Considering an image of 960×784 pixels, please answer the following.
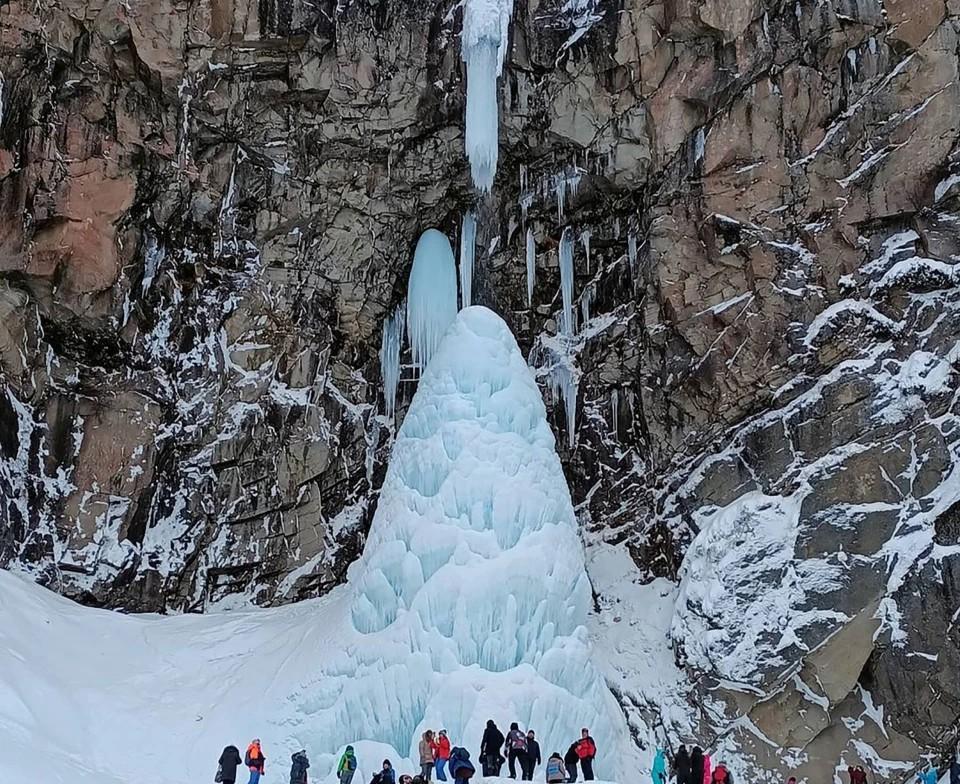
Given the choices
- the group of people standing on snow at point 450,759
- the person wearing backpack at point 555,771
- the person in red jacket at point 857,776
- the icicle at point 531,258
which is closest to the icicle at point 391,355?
the icicle at point 531,258

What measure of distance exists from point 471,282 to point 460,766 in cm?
1209

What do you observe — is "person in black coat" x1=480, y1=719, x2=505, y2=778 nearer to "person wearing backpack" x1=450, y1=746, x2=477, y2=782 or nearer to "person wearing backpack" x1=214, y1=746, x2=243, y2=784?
"person wearing backpack" x1=450, y1=746, x2=477, y2=782

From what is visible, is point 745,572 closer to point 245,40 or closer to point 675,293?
point 675,293

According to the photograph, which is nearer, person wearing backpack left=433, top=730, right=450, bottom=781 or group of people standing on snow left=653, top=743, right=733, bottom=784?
person wearing backpack left=433, top=730, right=450, bottom=781

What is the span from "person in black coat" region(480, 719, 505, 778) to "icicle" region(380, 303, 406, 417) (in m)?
10.3

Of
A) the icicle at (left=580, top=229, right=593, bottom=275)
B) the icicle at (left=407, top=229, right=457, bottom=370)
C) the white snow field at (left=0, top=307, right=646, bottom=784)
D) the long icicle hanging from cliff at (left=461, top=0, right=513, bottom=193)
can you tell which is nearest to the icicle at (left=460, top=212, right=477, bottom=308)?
the icicle at (left=407, top=229, right=457, bottom=370)

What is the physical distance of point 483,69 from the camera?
829 inches

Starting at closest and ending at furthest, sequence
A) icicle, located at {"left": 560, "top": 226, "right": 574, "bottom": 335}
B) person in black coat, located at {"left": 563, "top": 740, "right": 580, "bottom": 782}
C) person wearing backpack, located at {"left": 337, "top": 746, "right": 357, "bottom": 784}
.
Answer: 1. person wearing backpack, located at {"left": 337, "top": 746, "right": 357, "bottom": 784}
2. person in black coat, located at {"left": 563, "top": 740, "right": 580, "bottom": 782}
3. icicle, located at {"left": 560, "top": 226, "right": 574, "bottom": 335}

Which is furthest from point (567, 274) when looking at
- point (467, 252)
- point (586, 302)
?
point (467, 252)

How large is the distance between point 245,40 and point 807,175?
11.0 m

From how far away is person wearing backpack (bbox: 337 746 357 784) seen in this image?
13.2 metres

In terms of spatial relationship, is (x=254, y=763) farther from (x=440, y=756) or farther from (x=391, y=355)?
(x=391, y=355)

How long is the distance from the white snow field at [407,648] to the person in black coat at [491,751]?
93cm

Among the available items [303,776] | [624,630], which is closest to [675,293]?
[624,630]
